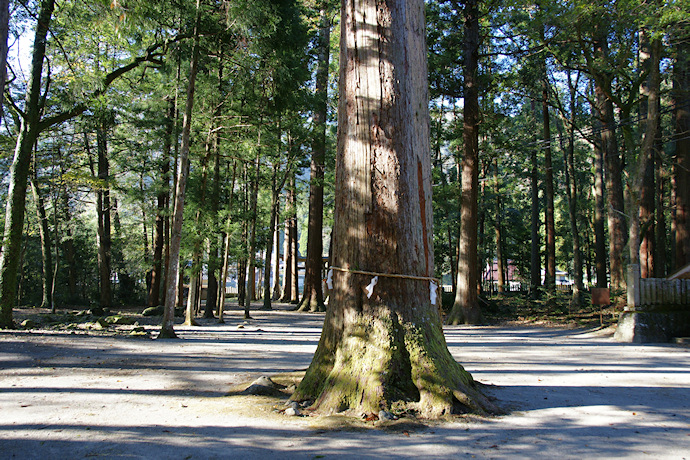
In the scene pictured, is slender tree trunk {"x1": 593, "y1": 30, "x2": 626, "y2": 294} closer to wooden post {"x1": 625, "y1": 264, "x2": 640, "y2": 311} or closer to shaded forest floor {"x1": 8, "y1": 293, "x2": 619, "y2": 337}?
shaded forest floor {"x1": 8, "y1": 293, "x2": 619, "y2": 337}

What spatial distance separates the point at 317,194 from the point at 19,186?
1491cm

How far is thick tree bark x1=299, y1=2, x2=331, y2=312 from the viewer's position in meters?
23.2

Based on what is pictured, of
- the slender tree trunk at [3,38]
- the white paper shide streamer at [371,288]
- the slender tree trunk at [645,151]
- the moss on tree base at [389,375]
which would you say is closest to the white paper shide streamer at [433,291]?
the moss on tree base at [389,375]

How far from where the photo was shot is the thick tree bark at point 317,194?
23.2 m

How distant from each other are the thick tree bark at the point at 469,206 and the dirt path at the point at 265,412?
8261mm

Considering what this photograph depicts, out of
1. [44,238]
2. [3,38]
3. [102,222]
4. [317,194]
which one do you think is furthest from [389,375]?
[44,238]

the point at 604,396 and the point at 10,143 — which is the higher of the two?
the point at 10,143

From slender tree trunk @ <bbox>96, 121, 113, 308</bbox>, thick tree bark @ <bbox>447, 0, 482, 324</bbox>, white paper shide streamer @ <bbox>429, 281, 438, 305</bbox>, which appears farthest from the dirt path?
slender tree trunk @ <bbox>96, 121, 113, 308</bbox>

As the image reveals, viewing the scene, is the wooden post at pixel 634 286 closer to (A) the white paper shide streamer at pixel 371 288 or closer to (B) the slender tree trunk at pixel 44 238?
(A) the white paper shide streamer at pixel 371 288

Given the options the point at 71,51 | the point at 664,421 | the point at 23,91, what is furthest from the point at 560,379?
the point at 23,91

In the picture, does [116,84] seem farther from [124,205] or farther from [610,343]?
[610,343]

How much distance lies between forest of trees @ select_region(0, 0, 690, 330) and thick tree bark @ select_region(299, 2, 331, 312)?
100 mm

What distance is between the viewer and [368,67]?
4.92 metres

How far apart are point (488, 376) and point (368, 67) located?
180 inches
